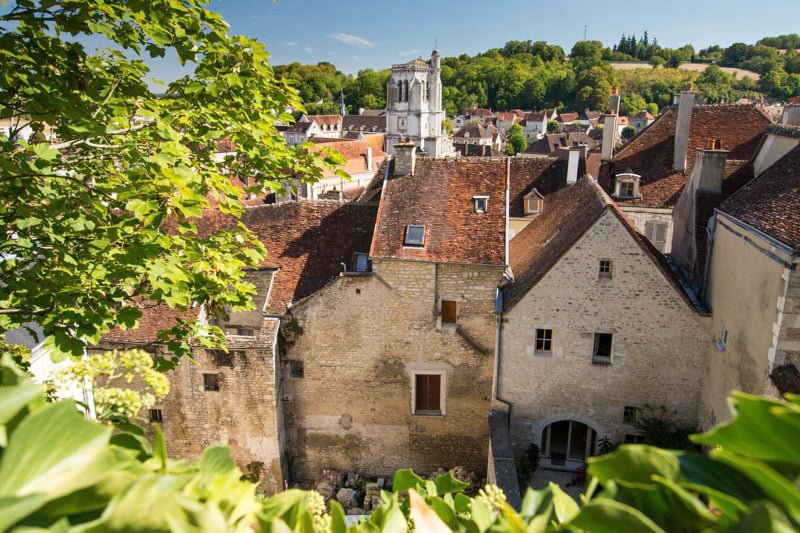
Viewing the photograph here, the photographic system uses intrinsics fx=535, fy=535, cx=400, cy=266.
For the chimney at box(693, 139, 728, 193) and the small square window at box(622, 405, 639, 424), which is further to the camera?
the chimney at box(693, 139, 728, 193)

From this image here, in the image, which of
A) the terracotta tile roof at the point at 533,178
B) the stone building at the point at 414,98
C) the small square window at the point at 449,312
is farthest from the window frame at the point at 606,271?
the stone building at the point at 414,98

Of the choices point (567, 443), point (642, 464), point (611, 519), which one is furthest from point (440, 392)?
point (611, 519)

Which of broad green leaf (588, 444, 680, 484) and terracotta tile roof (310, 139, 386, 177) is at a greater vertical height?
terracotta tile roof (310, 139, 386, 177)

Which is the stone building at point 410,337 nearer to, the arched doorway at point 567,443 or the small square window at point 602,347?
the arched doorway at point 567,443

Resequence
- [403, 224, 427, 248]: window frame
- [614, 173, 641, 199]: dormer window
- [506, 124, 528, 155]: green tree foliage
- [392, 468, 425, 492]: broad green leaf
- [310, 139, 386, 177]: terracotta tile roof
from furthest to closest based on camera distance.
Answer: [506, 124, 528, 155]: green tree foliage, [310, 139, 386, 177]: terracotta tile roof, [614, 173, 641, 199]: dormer window, [403, 224, 427, 248]: window frame, [392, 468, 425, 492]: broad green leaf

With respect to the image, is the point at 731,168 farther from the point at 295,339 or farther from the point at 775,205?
the point at 295,339

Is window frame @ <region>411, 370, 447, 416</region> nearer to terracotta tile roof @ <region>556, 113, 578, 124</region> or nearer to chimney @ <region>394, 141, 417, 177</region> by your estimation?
chimney @ <region>394, 141, 417, 177</region>

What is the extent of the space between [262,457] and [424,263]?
757cm

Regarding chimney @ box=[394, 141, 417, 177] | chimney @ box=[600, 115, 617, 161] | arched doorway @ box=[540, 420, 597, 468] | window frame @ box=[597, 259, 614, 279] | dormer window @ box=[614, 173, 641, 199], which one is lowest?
arched doorway @ box=[540, 420, 597, 468]

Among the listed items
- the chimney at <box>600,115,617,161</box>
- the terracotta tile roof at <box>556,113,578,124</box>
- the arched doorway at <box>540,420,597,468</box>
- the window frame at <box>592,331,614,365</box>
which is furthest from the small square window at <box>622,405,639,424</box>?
the terracotta tile roof at <box>556,113,578,124</box>

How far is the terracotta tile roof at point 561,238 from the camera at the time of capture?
43.7ft

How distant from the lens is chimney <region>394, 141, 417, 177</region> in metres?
16.7

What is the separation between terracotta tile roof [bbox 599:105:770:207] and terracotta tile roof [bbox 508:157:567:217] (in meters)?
2.21

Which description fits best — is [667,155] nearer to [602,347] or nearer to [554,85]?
[602,347]
